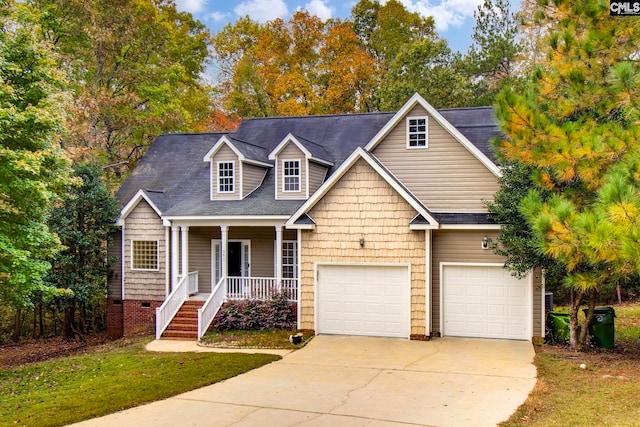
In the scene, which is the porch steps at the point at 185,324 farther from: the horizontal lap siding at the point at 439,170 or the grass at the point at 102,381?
the horizontal lap siding at the point at 439,170

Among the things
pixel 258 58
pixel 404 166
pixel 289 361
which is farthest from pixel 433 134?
pixel 258 58

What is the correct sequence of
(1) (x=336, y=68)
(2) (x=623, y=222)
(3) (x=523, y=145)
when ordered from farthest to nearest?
(1) (x=336, y=68) < (3) (x=523, y=145) < (2) (x=623, y=222)

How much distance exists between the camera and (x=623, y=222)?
24.7 feet

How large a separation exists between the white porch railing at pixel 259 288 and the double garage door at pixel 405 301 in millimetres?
1409

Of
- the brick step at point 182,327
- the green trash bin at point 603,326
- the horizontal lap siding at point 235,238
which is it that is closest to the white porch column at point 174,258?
the horizontal lap siding at point 235,238

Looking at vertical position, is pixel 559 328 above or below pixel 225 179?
below

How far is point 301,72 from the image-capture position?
116 feet

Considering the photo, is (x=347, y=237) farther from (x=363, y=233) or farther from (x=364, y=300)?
(x=364, y=300)

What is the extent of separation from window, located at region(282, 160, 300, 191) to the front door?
2.57 meters

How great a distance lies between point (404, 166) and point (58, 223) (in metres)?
11.9

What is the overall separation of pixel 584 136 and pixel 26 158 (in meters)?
11.8

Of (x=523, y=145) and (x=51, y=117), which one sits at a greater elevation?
(x=51, y=117)

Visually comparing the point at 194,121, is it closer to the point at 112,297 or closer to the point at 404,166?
the point at 112,297

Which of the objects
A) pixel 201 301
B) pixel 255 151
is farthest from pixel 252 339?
pixel 255 151
